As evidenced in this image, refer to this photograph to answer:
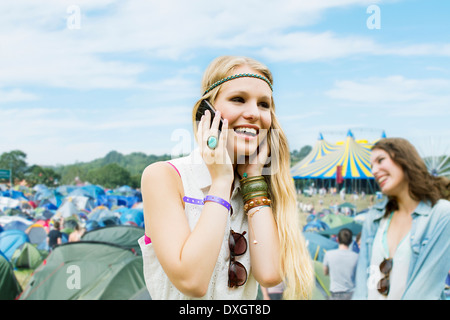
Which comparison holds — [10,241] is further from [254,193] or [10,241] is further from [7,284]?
[254,193]

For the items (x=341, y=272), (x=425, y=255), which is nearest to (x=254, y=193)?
(x=425, y=255)

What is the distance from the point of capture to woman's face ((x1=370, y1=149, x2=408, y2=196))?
291 cm

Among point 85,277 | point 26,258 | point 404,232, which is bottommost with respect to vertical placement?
point 26,258

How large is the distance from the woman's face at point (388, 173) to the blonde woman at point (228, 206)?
1921 mm

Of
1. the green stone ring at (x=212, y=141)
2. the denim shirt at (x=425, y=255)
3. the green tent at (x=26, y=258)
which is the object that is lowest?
the green tent at (x=26, y=258)

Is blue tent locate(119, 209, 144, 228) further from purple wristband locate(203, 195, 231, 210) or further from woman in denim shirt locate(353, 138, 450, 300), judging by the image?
purple wristband locate(203, 195, 231, 210)

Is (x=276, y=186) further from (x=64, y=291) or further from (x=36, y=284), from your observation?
(x=36, y=284)

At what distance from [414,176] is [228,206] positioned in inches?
90.3

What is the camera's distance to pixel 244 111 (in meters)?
1.15

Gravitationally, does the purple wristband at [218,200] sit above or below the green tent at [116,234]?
above

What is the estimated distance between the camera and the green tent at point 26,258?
9.13 meters

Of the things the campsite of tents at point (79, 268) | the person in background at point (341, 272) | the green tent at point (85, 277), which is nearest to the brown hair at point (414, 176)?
the person in background at point (341, 272)

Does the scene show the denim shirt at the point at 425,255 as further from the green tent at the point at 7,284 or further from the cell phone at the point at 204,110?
the green tent at the point at 7,284
